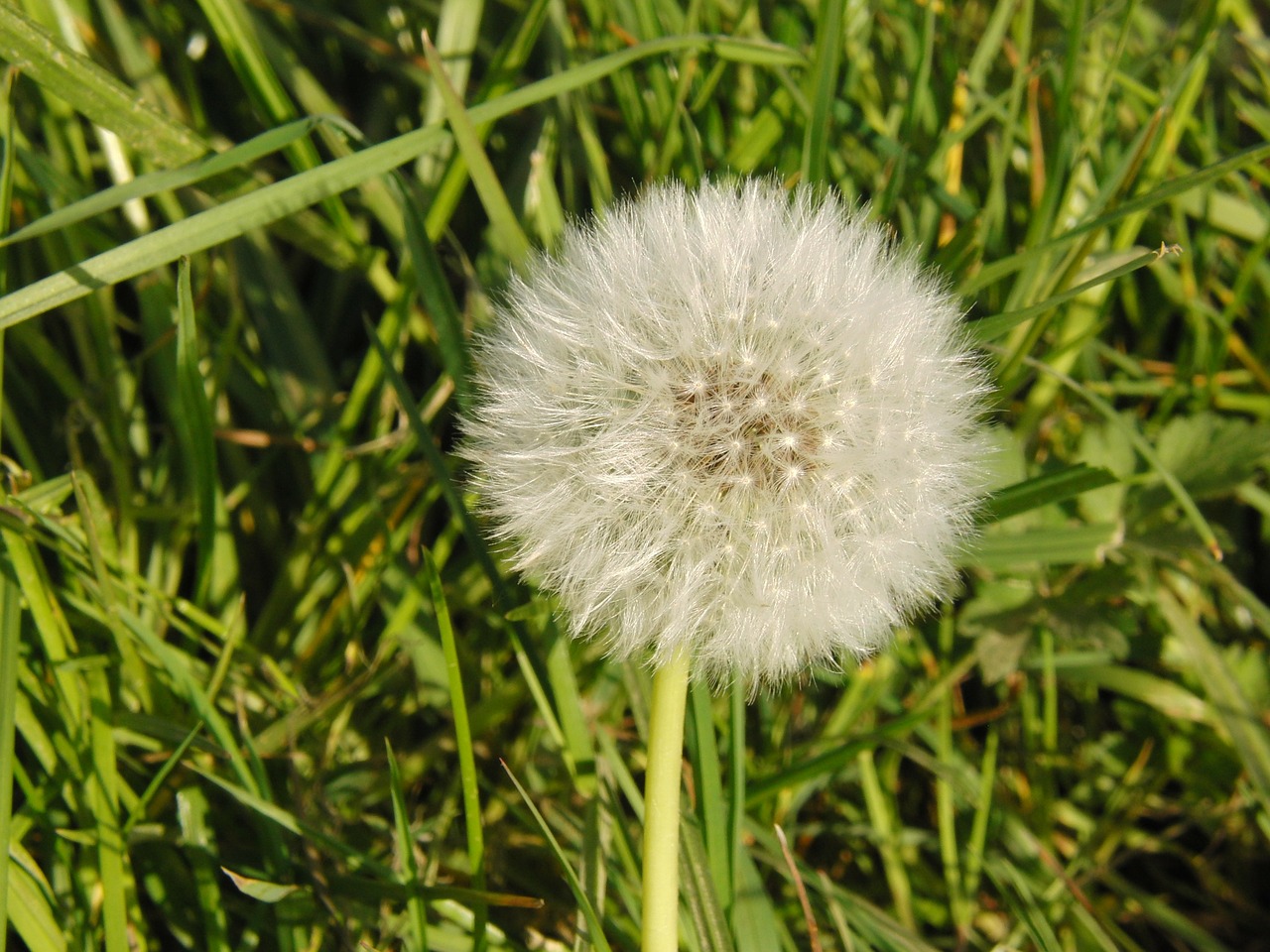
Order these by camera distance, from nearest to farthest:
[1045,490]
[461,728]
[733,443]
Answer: [733,443] → [461,728] → [1045,490]

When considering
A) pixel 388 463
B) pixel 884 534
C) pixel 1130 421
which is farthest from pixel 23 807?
pixel 1130 421

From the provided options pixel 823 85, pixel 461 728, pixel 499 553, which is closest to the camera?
pixel 461 728

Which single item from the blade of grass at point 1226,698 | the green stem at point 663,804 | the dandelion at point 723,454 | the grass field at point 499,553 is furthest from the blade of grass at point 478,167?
the blade of grass at point 1226,698

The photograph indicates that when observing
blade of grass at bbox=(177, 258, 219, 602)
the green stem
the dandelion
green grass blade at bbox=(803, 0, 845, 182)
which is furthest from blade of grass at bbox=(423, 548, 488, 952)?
green grass blade at bbox=(803, 0, 845, 182)

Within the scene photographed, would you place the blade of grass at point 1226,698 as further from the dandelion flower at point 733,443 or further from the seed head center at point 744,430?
the seed head center at point 744,430

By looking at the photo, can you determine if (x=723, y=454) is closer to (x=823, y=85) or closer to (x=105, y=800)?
(x=823, y=85)

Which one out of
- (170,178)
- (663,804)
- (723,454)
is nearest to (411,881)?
(663,804)

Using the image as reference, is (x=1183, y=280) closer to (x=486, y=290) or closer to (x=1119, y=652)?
(x=1119, y=652)

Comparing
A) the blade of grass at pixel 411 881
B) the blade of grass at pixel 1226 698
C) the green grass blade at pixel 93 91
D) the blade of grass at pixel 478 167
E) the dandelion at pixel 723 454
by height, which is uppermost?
the green grass blade at pixel 93 91
